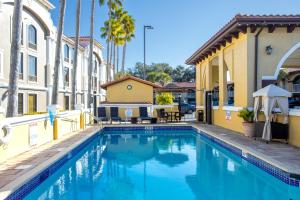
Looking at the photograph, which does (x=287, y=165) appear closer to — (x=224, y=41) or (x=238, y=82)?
(x=238, y=82)

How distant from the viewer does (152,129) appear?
58.5 feet

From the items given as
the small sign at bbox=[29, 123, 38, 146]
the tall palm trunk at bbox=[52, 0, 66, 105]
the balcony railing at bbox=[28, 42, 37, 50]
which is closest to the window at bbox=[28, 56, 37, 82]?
the balcony railing at bbox=[28, 42, 37, 50]

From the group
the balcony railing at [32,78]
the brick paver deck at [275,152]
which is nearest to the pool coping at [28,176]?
the brick paver deck at [275,152]

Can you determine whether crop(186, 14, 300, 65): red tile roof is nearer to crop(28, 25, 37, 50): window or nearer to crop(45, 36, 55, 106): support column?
crop(28, 25, 37, 50): window

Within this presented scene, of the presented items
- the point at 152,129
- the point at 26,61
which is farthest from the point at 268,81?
the point at 26,61

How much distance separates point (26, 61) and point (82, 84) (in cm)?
1290

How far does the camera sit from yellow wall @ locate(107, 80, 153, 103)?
22719mm

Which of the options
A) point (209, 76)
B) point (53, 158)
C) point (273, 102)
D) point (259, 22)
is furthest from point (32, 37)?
point (273, 102)

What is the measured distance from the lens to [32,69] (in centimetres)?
2691

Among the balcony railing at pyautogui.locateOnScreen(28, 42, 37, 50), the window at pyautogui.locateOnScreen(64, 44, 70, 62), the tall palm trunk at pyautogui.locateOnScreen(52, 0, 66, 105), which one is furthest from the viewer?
the window at pyautogui.locateOnScreen(64, 44, 70, 62)

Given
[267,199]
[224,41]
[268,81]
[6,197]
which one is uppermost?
[224,41]

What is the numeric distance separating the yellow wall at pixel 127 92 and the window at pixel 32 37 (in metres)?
8.88

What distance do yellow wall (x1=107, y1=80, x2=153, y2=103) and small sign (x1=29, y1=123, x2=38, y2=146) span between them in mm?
12861

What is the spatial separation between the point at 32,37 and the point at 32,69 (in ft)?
9.09
